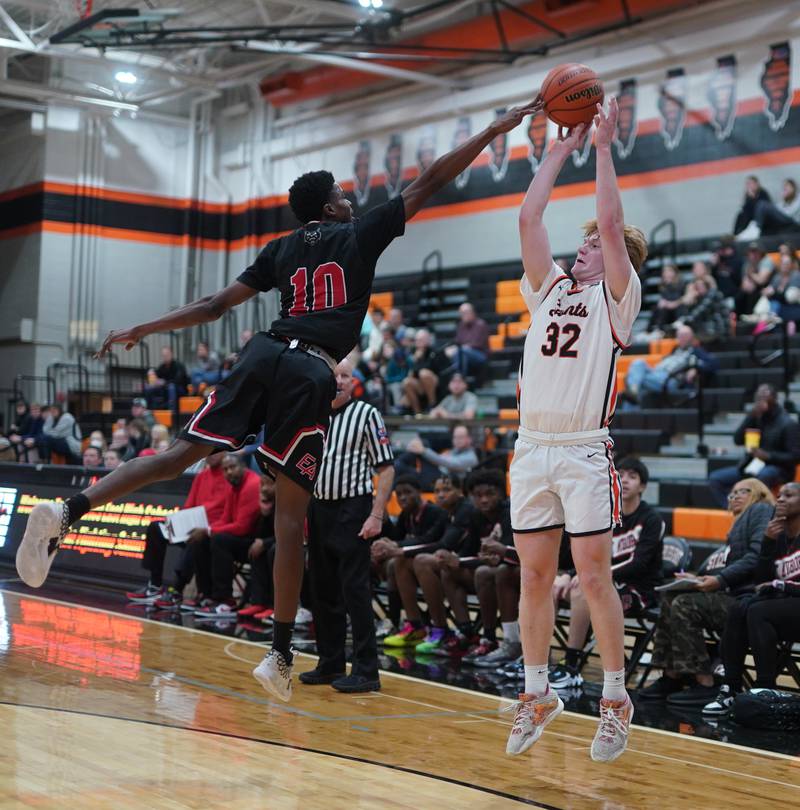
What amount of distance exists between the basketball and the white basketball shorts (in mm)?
1174

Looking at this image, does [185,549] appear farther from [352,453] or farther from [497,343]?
[497,343]

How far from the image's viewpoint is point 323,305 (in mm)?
4523

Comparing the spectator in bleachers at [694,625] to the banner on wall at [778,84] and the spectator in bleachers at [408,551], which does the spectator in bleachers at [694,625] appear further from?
the banner on wall at [778,84]

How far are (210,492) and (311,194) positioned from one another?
208 inches

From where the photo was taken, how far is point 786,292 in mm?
12633

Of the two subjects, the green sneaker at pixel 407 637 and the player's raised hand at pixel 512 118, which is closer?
the player's raised hand at pixel 512 118

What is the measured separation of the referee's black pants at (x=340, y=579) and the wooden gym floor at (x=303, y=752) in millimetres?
275

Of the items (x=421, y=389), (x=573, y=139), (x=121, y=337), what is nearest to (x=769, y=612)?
(x=573, y=139)

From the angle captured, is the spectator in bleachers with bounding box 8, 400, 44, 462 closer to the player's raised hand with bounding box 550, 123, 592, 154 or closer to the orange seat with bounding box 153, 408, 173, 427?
the orange seat with bounding box 153, 408, 173, 427

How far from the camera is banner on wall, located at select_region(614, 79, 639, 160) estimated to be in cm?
1684

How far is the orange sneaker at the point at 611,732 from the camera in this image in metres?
4.13

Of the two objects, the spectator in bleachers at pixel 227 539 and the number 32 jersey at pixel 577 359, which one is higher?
the number 32 jersey at pixel 577 359

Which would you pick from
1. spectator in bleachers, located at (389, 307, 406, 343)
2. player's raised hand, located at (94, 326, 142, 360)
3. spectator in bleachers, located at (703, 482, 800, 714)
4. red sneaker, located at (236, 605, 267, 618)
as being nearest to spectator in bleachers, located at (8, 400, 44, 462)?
spectator in bleachers, located at (389, 307, 406, 343)

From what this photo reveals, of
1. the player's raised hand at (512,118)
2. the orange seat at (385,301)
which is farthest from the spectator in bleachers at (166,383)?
the player's raised hand at (512,118)
